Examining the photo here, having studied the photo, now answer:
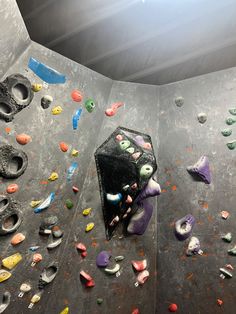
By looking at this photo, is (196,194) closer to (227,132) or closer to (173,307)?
(227,132)

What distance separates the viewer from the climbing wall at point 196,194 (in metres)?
2.07

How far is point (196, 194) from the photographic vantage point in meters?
2.16

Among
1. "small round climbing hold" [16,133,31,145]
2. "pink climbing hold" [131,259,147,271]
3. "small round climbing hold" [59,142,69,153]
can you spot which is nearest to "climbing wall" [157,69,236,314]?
"pink climbing hold" [131,259,147,271]

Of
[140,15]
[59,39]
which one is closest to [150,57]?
[140,15]

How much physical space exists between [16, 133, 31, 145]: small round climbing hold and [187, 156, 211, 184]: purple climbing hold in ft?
3.84

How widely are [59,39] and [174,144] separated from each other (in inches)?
44.2

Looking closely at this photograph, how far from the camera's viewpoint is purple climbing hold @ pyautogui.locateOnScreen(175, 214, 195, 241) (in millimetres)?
2162

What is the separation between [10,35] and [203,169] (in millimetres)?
1471

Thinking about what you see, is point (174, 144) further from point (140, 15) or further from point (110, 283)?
point (110, 283)

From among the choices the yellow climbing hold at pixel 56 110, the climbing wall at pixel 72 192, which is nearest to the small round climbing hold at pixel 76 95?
Result: the climbing wall at pixel 72 192

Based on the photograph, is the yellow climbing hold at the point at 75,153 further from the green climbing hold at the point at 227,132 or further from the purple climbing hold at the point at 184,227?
the green climbing hold at the point at 227,132

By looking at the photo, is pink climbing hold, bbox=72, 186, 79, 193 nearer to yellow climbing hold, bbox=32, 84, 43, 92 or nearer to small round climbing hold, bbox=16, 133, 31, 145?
small round climbing hold, bbox=16, 133, 31, 145

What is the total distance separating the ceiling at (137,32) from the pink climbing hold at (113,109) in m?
0.22

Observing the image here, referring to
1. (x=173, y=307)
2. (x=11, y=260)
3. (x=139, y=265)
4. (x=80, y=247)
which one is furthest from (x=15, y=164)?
(x=173, y=307)
